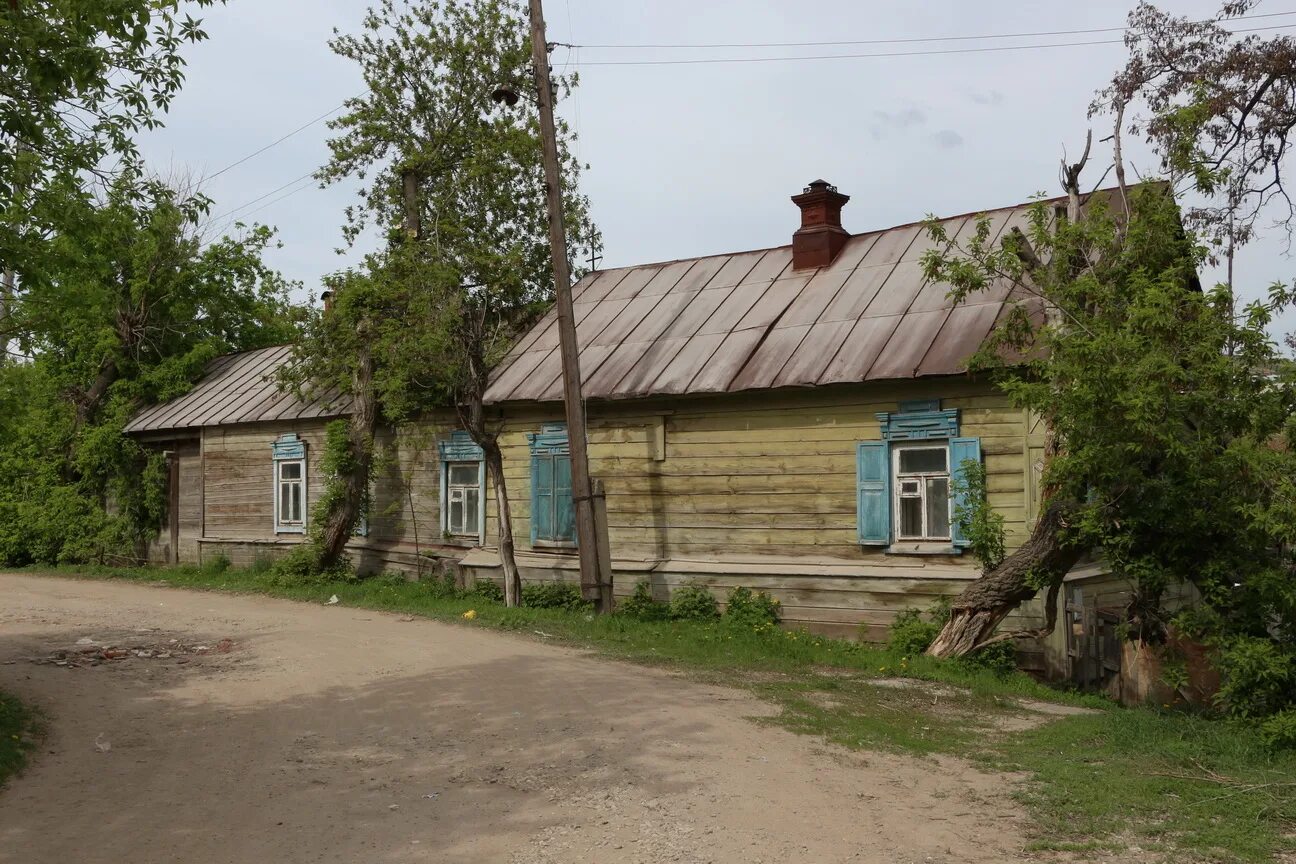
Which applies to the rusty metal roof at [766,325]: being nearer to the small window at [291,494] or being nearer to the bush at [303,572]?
the bush at [303,572]

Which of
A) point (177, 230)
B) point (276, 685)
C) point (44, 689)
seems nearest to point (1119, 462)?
point (276, 685)

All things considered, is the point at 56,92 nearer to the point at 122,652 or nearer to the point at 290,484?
the point at 122,652

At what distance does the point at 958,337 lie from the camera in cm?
1205

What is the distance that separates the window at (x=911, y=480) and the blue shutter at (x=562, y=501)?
4.45 m

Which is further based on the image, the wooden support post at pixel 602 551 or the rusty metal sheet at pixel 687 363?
the rusty metal sheet at pixel 687 363

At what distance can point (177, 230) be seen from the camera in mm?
22625

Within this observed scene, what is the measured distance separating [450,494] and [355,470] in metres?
1.80

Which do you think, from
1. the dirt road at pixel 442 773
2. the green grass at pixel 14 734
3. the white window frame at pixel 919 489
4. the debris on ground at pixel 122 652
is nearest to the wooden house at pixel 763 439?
the white window frame at pixel 919 489

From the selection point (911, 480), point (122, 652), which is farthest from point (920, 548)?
point (122, 652)

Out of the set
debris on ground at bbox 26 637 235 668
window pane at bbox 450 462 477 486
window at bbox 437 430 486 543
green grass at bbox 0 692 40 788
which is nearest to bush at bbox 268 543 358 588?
window at bbox 437 430 486 543

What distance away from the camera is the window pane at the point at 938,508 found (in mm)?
12008

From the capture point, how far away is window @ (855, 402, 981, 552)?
11938 millimetres

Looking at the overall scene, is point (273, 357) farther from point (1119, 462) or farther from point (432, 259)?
point (1119, 462)

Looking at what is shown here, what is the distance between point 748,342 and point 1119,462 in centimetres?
611
